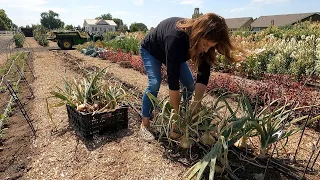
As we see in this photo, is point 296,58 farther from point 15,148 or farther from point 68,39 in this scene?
point 68,39

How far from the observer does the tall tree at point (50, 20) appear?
93950 mm

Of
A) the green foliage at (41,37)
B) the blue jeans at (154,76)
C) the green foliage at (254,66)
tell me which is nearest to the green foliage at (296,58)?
the green foliage at (254,66)

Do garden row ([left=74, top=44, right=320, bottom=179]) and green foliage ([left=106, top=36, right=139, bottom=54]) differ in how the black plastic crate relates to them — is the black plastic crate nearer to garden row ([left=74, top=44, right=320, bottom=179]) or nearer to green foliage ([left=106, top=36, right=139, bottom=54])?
garden row ([left=74, top=44, right=320, bottom=179])

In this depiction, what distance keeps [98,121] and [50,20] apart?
4163 inches

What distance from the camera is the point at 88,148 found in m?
2.46

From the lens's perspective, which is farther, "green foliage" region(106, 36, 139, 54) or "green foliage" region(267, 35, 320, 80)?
"green foliage" region(106, 36, 139, 54)

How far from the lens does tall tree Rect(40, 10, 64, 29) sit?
9395cm

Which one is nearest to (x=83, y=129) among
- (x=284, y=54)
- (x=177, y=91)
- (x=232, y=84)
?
(x=177, y=91)

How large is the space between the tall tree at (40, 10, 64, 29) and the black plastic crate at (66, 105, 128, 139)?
100565 mm

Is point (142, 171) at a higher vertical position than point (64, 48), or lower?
lower

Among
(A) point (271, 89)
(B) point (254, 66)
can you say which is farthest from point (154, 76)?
(B) point (254, 66)

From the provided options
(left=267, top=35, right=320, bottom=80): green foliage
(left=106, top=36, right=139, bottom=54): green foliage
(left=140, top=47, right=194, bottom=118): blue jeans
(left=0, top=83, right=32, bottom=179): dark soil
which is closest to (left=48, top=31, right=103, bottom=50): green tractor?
(left=106, top=36, right=139, bottom=54): green foliage

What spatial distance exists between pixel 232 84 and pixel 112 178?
2875 mm

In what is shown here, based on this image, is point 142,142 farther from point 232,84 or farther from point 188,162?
point 232,84
